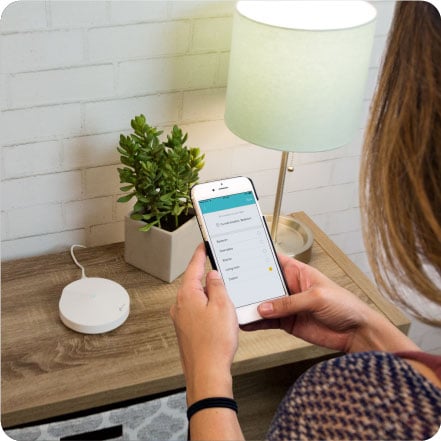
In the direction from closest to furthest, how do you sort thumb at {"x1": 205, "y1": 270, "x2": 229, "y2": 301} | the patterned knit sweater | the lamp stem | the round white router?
1. the patterned knit sweater
2. thumb at {"x1": 205, "y1": 270, "x2": 229, "y2": 301}
3. the round white router
4. the lamp stem

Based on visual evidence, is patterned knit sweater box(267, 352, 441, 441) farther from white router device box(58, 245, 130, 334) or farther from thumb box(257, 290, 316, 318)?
white router device box(58, 245, 130, 334)

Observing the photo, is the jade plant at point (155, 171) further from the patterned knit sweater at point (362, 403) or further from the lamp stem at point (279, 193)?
the patterned knit sweater at point (362, 403)

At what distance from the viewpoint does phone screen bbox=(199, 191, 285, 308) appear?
3.39 feet

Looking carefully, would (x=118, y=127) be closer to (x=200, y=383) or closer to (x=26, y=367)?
(x=26, y=367)

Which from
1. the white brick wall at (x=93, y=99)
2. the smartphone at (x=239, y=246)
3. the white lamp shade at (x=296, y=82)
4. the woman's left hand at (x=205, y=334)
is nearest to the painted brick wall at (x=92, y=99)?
the white brick wall at (x=93, y=99)

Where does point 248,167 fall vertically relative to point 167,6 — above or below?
below

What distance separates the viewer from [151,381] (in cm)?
105

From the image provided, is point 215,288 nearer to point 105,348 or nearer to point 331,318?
point 331,318

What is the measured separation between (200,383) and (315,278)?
28cm

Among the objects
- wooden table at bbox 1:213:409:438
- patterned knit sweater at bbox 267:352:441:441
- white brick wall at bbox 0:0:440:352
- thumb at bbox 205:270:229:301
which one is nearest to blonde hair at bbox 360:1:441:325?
patterned knit sweater at bbox 267:352:441:441

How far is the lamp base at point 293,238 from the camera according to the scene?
1.33 m

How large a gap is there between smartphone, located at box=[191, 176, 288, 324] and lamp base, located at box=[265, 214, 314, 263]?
0.26m

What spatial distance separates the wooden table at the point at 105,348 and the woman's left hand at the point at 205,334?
0.66 ft

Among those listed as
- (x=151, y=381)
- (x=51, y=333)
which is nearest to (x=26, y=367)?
(x=51, y=333)
